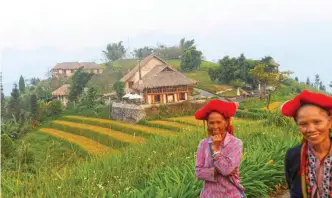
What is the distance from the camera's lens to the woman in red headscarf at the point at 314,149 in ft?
6.70

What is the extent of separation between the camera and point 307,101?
2074mm

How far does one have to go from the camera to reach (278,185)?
5.23 metres

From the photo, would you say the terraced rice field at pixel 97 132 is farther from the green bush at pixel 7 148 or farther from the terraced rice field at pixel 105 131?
the green bush at pixel 7 148

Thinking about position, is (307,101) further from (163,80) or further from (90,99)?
(90,99)

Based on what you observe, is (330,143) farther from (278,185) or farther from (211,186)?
(278,185)

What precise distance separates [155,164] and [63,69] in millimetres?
60776

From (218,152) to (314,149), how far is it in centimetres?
83

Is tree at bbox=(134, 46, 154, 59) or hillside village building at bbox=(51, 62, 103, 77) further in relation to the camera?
tree at bbox=(134, 46, 154, 59)

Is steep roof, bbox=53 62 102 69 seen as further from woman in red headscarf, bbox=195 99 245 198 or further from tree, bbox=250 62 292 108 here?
woman in red headscarf, bbox=195 99 245 198

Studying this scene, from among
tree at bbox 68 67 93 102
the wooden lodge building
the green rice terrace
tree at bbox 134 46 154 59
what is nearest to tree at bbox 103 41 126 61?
tree at bbox 134 46 154 59

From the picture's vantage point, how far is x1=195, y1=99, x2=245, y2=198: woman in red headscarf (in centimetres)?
282

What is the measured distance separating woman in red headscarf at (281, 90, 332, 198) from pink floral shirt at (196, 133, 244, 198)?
734 millimetres

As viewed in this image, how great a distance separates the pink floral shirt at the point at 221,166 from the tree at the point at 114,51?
7440 centimetres

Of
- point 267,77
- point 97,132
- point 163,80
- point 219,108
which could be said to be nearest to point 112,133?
point 97,132
